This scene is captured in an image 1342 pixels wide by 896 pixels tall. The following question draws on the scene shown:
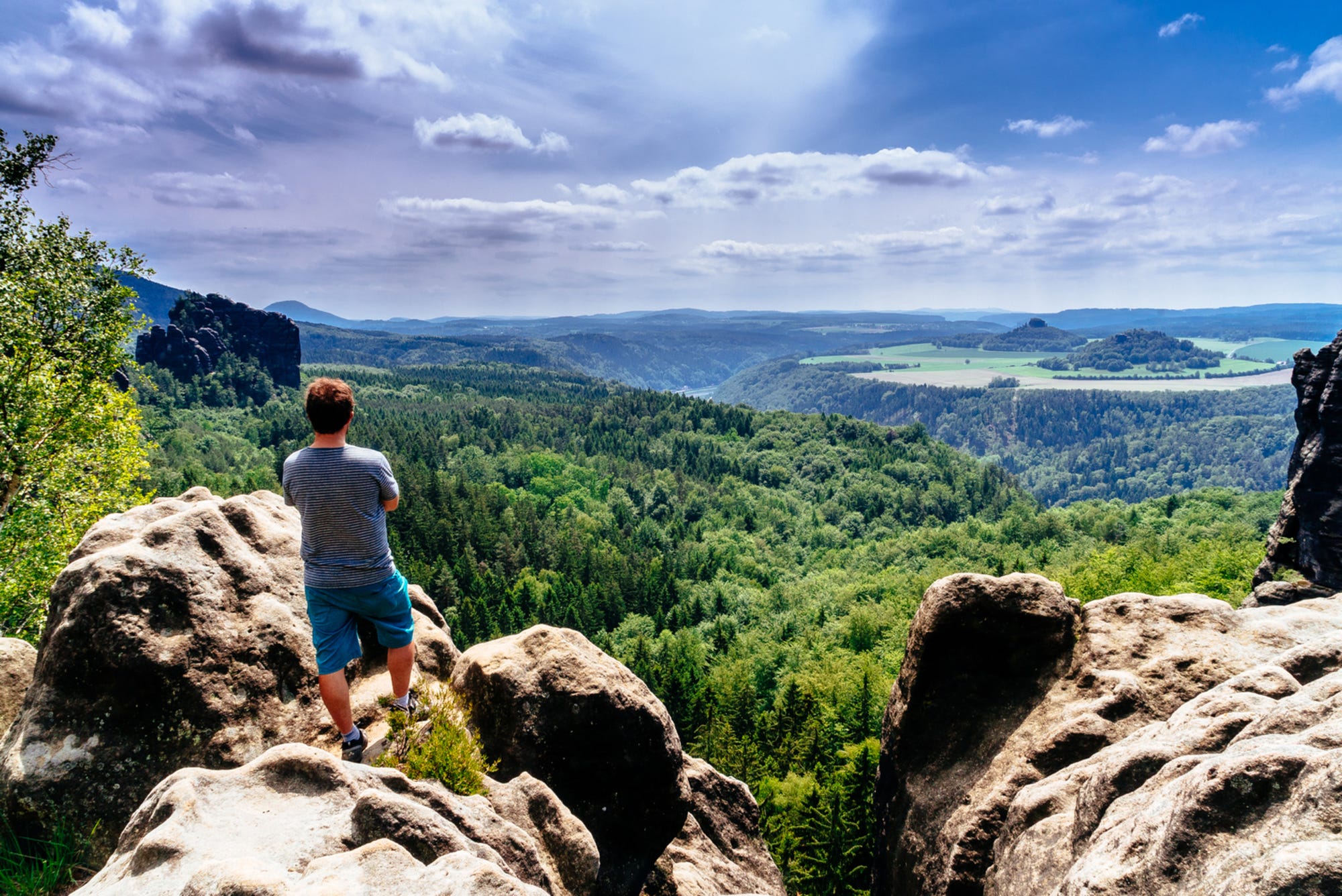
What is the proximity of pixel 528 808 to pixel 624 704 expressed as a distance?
2580mm

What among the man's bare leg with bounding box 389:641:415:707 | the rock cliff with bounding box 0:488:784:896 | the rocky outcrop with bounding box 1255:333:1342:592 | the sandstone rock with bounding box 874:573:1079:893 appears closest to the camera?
the rock cliff with bounding box 0:488:784:896

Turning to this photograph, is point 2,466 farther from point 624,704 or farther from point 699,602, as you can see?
point 699,602

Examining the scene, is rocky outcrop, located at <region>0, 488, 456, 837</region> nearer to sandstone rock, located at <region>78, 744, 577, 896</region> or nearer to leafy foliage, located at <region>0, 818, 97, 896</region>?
leafy foliage, located at <region>0, 818, 97, 896</region>

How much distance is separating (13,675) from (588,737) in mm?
8731

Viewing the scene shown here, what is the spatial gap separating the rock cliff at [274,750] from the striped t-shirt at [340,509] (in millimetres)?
2193

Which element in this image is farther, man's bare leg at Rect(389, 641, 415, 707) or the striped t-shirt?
man's bare leg at Rect(389, 641, 415, 707)

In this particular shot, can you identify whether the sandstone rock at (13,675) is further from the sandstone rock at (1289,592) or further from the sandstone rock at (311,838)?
the sandstone rock at (1289,592)

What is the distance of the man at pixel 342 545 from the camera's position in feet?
27.6


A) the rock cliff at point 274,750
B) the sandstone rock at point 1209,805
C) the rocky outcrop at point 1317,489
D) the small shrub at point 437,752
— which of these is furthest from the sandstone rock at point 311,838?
the rocky outcrop at point 1317,489

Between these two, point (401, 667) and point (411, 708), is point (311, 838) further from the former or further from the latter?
point (411, 708)

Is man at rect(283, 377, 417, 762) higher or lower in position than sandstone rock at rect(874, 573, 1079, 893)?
higher

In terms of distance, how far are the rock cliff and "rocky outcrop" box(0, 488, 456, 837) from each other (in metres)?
0.02

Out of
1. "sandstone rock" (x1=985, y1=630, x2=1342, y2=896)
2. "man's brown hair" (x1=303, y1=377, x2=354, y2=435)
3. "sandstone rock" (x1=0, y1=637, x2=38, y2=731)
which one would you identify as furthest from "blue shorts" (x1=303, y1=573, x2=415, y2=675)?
"sandstone rock" (x1=985, y1=630, x2=1342, y2=896)

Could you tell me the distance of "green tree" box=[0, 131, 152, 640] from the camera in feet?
64.8
